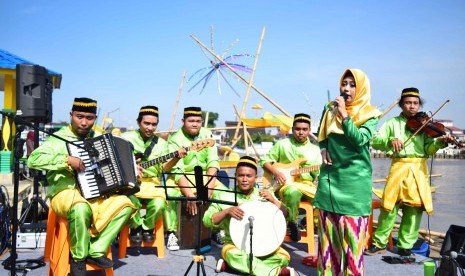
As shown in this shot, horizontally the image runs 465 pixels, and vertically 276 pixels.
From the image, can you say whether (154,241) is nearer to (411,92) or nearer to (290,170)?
(290,170)

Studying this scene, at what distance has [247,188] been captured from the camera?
15.1ft

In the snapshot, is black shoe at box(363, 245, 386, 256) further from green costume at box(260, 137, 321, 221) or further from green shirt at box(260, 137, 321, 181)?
green shirt at box(260, 137, 321, 181)

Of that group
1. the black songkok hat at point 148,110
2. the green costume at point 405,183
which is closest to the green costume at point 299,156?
the green costume at point 405,183

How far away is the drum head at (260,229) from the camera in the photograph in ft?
13.8

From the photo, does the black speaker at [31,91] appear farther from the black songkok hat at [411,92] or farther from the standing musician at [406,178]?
the black songkok hat at [411,92]

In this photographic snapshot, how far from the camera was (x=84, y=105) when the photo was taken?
157 inches

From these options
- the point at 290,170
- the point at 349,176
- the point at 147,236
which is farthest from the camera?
the point at 290,170

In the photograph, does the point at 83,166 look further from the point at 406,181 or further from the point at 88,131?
the point at 406,181

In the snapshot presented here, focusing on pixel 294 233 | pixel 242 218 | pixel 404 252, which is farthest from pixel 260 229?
pixel 404 252

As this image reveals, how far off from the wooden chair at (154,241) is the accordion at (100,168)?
3.72ft

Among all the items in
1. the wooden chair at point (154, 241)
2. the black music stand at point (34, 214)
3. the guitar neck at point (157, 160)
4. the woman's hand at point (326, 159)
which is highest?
the woman's hand at point (326, 159)

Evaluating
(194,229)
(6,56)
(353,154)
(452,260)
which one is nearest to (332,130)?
(353,154)

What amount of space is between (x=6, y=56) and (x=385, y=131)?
984cm

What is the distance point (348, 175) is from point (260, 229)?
4.35 ft
